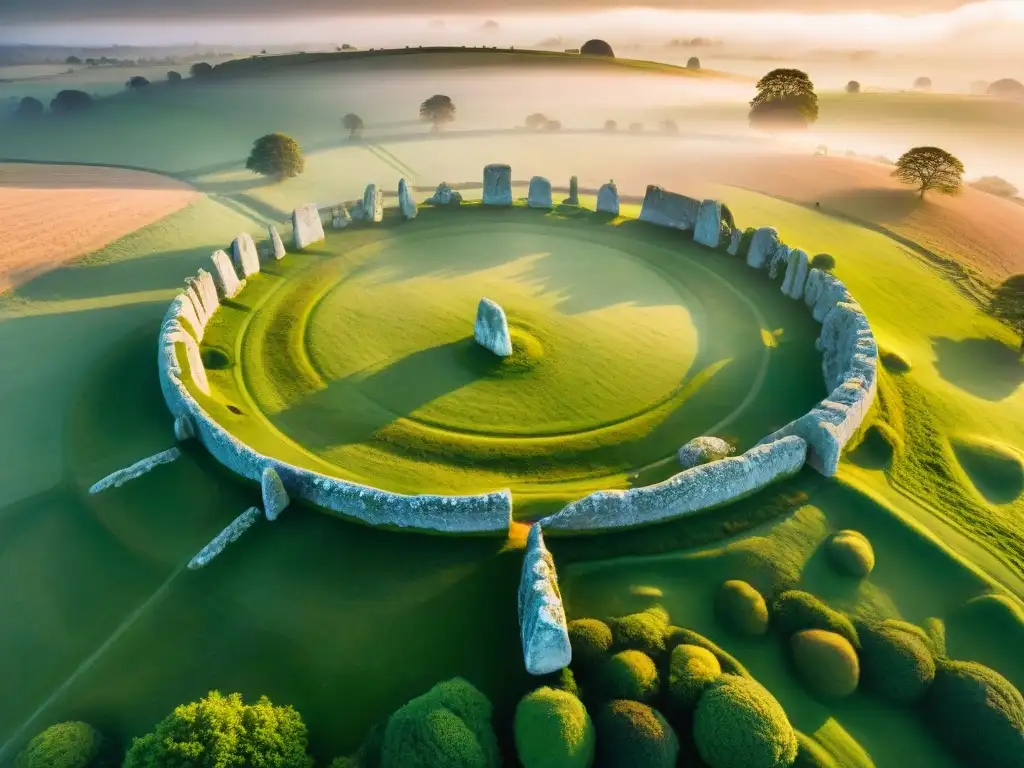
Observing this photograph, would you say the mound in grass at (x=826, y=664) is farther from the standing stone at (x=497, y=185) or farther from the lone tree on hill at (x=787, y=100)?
the lone tree on hill at (x=787, y=100)

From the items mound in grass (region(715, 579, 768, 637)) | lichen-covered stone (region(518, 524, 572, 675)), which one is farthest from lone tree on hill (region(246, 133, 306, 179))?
mound in grass (region(715, 579, 768, 637))

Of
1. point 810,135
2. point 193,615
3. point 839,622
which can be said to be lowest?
point 193,615

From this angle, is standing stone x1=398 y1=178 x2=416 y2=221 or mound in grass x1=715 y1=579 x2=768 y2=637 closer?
mound in grass x1=715 y1=579 x2=768 y2=637

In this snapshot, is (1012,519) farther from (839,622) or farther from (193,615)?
(193,615)

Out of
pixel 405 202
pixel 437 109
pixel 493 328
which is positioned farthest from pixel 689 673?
pixel 437 109

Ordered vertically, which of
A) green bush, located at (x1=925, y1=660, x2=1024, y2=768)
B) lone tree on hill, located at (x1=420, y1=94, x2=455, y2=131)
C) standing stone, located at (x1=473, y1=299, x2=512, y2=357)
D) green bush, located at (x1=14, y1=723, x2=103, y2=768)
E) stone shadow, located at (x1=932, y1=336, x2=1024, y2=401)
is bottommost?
green bush, located at (x1=14, y1=723, x2=103, y2=768)

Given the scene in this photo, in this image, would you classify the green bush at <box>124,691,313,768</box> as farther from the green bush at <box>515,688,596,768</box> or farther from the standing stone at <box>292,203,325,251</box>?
the standing stone at <box>292,203,325,251</box>

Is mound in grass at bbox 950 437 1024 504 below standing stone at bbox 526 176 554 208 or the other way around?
below

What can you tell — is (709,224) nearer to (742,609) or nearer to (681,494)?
(681,494)

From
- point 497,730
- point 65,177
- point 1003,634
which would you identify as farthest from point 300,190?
point 1003,634
